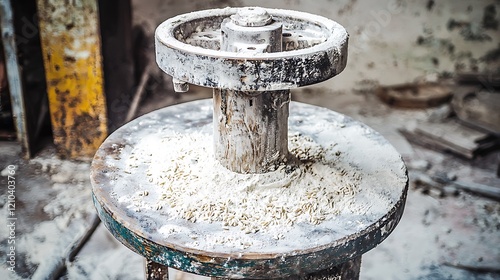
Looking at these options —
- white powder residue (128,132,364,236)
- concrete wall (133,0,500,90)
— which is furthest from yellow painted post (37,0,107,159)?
white powder residue (128,132,364,236)

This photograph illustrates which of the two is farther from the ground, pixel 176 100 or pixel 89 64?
pixel 89 64

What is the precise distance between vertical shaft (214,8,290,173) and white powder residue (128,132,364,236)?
5cm

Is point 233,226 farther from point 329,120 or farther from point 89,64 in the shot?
Answer: point 89,64

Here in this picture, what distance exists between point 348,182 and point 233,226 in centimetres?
45

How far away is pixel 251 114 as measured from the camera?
173cm

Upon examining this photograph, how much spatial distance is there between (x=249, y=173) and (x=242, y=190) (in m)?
0.09

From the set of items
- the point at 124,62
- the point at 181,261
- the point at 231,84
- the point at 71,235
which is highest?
the point at 231,84

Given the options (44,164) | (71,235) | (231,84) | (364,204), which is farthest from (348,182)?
(44,164)

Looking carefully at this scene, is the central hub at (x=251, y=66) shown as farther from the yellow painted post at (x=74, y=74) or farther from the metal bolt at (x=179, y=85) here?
the yellow painted post at (x=74, y=74)

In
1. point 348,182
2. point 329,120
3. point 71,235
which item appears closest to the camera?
point 348,182

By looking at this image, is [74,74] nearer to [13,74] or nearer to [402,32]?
[13,74]

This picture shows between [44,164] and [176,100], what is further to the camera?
[176,100]

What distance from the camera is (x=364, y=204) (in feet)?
5.60

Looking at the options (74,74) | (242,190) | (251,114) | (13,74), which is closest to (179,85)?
(251,114)
